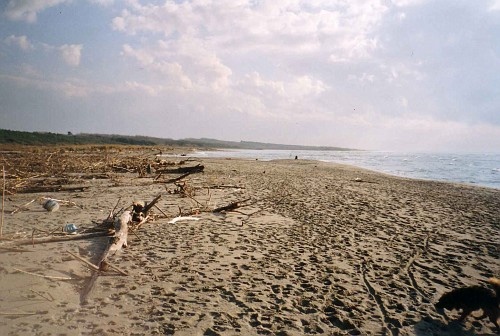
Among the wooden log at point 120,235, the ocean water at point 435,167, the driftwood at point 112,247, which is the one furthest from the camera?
the ocean water at point 435,167

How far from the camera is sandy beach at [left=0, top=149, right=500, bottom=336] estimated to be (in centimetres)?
391

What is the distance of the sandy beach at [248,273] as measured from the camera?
12.8ft

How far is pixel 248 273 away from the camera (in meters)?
5.43

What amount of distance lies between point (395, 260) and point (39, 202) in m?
10.4

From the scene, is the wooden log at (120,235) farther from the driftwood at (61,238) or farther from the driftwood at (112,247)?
the driftwood at (61,238)

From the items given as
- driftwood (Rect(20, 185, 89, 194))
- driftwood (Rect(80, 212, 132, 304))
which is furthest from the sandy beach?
driftwood (Rect(20, 185, 89, 194))

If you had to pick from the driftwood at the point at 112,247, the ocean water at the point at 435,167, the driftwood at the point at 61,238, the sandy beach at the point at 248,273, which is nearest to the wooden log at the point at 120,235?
the driftwood at the point at 112,247

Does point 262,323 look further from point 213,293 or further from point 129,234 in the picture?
point 129,234

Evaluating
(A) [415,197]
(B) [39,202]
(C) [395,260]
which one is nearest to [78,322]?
(C) [395,260]

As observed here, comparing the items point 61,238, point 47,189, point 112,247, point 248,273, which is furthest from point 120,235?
point 47,189

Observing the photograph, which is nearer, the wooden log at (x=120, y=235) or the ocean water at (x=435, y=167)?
the wooden log at (x=120, y=235)

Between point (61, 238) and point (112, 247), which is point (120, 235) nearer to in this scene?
point (112, 247)

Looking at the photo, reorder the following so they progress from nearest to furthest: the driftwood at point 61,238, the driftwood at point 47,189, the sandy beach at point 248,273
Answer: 1. the sandy beach at point 248,273
2. the driftwood at point 61,238
3. the driftwood at point 47,189

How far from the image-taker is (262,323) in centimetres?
396
